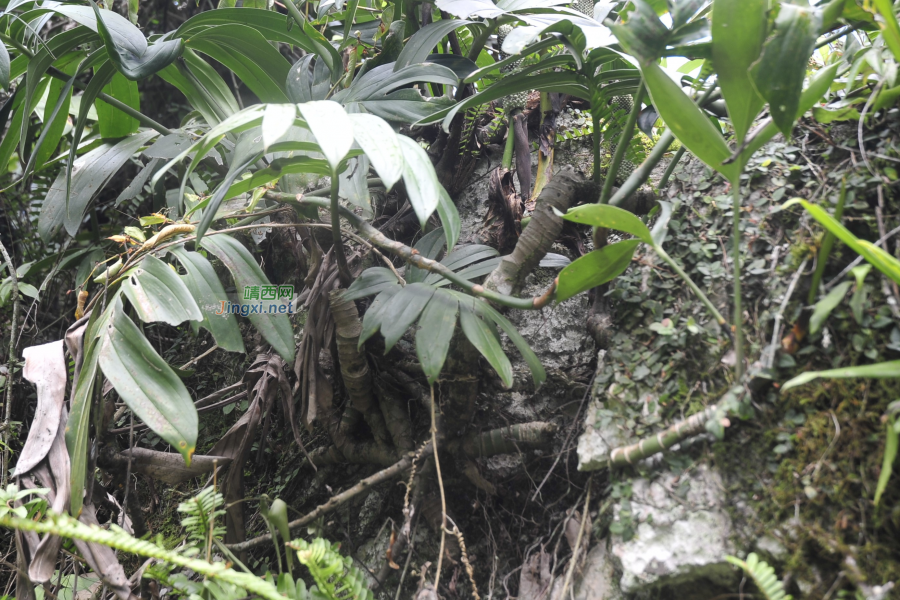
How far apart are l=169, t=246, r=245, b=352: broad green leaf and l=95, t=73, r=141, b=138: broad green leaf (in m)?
0.61

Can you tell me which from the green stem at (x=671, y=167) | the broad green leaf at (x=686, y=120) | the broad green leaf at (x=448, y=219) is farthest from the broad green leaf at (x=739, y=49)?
the broad green leaf at (x=448, y=219)

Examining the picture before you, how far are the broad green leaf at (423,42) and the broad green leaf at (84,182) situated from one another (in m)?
0.73

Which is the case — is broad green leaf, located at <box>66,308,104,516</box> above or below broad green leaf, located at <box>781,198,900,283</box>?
below

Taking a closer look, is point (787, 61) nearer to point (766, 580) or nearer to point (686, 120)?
point (686, 120)

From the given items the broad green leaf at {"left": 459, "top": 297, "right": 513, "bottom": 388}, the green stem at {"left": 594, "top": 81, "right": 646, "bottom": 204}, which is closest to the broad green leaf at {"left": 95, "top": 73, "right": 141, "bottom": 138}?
the broad green leaf at {"left": 459, "top": 297, "right": 513, "bottom": 388}

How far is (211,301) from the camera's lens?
931mm

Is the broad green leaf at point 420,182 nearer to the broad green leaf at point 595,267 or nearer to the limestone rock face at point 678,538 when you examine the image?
the broad green leaf at point 595,267

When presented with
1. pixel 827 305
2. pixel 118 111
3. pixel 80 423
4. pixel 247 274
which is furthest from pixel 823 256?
pixel 118 111

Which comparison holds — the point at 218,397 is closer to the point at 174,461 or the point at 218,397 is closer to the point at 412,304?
the point at 174,461

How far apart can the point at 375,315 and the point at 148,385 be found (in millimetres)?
355

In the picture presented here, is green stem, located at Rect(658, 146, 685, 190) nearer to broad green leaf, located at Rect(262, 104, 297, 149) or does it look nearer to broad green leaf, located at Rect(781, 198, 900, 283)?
broad green leaf, located at Rect(781, 198, 900, 283)

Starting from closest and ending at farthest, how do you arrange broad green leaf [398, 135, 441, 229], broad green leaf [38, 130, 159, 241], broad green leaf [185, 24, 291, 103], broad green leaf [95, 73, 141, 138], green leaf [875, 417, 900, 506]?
green leaf [875, 417, 900, 506], broad green leaf [398, 135, 441, 229], broad green leaf [185, 24, 291, 103], broad green leaf [38, 130, 159, 241], broad green leaf [95, 73, 141, 138]

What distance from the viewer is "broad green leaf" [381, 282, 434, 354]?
0.82m

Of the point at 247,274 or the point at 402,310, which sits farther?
the point at 247,274
